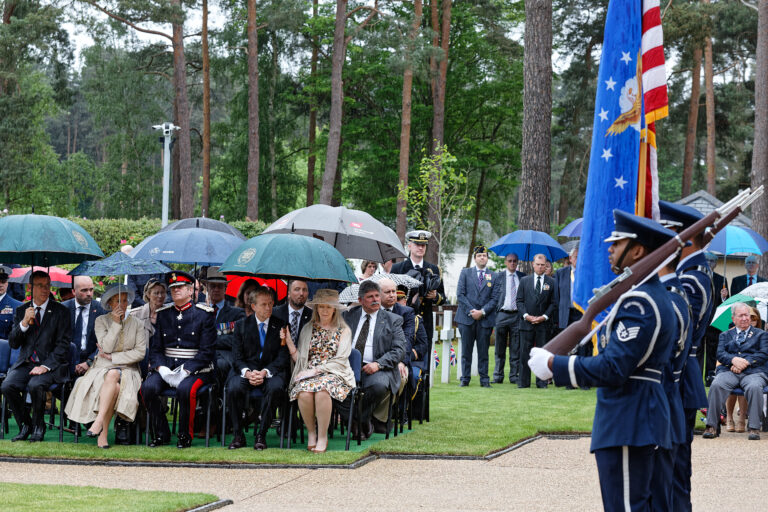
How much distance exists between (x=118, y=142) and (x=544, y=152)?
97.8 feet

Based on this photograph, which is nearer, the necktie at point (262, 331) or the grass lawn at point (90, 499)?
the grass lawn at point (90, 499)

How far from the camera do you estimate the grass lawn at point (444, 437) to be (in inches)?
323

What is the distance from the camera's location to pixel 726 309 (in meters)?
10.9

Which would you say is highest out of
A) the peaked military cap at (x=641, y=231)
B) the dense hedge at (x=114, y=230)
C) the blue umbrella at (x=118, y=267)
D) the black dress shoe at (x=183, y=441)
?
the dense hedge at (x=114, y=230)

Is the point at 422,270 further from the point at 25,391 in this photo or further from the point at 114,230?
the point at 114,230

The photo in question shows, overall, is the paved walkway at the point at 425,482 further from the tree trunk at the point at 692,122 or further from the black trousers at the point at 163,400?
the tree trunk at the point at 692,122

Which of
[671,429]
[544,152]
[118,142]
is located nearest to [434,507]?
[671,429]

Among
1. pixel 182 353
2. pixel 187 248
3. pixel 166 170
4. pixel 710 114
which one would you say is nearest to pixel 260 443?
pixel 182 353

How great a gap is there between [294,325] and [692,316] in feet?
16.0

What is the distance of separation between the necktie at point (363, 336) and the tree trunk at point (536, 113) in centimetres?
666

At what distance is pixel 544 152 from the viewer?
15523 mm

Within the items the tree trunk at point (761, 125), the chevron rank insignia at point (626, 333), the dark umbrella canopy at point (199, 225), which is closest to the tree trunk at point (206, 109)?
the tree trunk at point (761, 125)

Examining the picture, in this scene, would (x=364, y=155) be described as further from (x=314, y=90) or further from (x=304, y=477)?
(x=304, y=477)

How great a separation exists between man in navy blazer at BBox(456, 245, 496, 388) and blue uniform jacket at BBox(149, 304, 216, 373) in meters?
5.70
